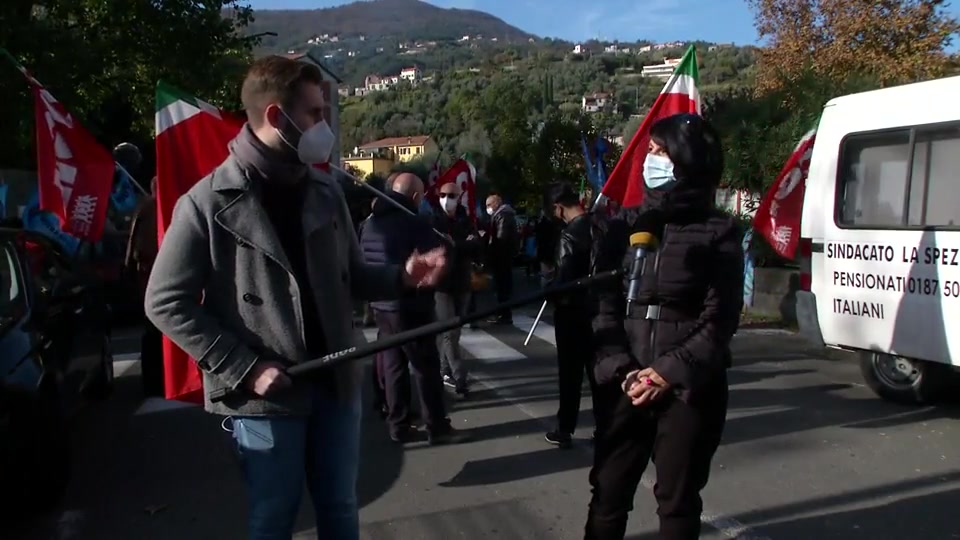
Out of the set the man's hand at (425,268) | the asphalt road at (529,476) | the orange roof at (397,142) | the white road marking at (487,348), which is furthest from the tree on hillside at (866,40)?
the orange roof at (397,142)

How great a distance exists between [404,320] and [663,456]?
3.07m

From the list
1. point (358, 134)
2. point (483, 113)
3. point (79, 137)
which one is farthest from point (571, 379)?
point (358, 134)

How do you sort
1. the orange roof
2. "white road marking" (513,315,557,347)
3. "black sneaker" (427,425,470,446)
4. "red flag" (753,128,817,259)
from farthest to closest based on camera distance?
the orange roof, "white road marking" (513,315,557,347), "red flag" (753,128,817,259), "black sneaker" (427,425,470,446)

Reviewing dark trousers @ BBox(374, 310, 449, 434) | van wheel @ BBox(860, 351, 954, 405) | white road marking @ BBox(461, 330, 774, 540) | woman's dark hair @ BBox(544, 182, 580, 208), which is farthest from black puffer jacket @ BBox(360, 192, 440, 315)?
van wheel @ BBox(860, 351, 954, 405)

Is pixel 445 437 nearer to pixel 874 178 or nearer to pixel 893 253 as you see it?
pixel 893 253

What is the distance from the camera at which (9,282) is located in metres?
5.51

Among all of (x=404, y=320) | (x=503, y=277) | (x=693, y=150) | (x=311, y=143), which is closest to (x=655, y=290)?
(x=693, y=150)

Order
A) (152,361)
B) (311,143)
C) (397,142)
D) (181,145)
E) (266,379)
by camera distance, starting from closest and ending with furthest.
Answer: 1. (266,379)
2. (311,143)
3. (181,145)
4. (152,361)
5. (397,142)

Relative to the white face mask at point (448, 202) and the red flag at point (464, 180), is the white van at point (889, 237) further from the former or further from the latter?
the red flag at point (464, 180)

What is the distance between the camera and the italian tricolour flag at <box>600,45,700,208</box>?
5480 mm

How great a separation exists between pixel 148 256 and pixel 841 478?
4.92m

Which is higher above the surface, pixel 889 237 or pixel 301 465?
pixel 889 237

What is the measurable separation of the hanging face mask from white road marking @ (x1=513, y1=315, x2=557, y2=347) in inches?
311

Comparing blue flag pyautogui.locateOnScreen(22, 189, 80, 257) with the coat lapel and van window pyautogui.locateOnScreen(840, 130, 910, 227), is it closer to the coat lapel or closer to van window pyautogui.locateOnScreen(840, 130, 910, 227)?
van window pyautogui.locateOnScreen(840, 130, 910, 227)
